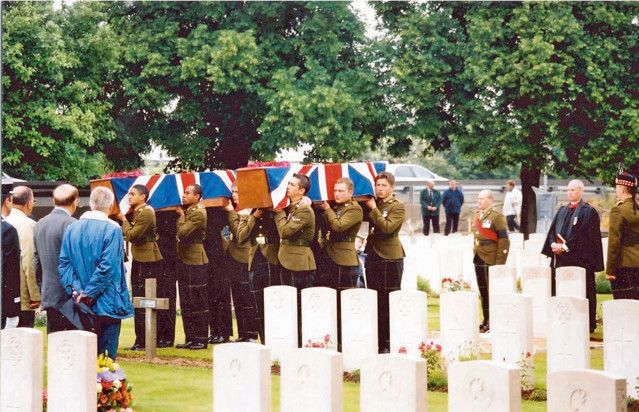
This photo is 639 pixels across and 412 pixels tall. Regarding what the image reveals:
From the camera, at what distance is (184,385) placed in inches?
387

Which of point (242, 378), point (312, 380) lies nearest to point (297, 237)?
point (242, 378)

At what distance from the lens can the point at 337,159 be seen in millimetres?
26891

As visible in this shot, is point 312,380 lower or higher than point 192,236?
lower

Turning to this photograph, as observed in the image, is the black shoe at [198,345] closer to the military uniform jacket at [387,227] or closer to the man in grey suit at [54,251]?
the military uniform jacket at [387,227]

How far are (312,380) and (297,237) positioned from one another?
4.77 meters

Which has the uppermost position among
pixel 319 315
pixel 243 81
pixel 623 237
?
pixel 243 81

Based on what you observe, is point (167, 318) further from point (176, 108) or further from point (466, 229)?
point (466, 229)

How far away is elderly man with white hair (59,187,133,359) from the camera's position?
8688mm

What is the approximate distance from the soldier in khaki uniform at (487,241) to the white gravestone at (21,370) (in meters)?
6.70

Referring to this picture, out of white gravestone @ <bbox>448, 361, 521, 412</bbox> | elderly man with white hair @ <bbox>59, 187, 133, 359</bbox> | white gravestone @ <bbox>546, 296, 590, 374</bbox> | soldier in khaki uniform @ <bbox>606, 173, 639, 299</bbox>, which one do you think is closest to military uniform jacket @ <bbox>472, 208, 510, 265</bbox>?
soldier in khaki uniform @ <bbox>606, 173, 639, 299</bbox>

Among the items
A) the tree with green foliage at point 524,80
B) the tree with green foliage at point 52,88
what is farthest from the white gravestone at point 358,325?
the tree with green foliage at point 524,80

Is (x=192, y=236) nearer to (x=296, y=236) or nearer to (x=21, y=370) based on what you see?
(x=296, y=236)

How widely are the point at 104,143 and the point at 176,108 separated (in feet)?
6.27

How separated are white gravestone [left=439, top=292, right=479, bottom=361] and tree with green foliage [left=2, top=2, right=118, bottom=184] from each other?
13.4 metres
